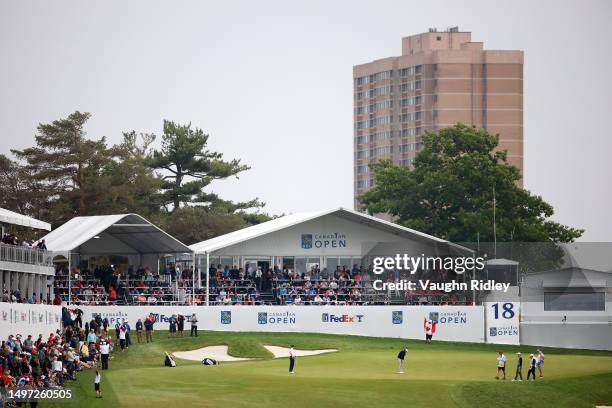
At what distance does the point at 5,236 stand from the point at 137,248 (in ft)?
74.7

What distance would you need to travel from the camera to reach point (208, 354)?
68.8m

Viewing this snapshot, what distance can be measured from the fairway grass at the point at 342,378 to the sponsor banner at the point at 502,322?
131 cm

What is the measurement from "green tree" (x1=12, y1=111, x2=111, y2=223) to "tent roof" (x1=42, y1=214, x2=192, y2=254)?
29784mm

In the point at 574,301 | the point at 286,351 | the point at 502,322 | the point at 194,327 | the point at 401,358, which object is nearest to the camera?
the point at 401,358

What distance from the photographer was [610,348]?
255ft

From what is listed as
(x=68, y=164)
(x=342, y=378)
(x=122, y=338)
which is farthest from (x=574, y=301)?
(x=68, y=164)

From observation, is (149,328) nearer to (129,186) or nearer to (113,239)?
(113,239)

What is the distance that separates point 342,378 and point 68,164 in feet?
206

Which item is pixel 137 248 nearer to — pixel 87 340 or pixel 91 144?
pixel 87 340

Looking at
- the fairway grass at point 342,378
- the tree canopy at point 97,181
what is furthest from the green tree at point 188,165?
the fairway grass at point 342,378

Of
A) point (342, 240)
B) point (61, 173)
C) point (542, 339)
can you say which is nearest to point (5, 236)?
point (342, 240)

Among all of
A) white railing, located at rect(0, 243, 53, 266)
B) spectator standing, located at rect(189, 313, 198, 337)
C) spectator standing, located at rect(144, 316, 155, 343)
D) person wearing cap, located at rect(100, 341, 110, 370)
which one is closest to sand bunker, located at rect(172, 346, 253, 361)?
spectator standing, located at rect(189, 313, 198, 337)

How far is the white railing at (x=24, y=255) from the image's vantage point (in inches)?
2351

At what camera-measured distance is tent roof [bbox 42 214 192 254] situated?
75.2 m
